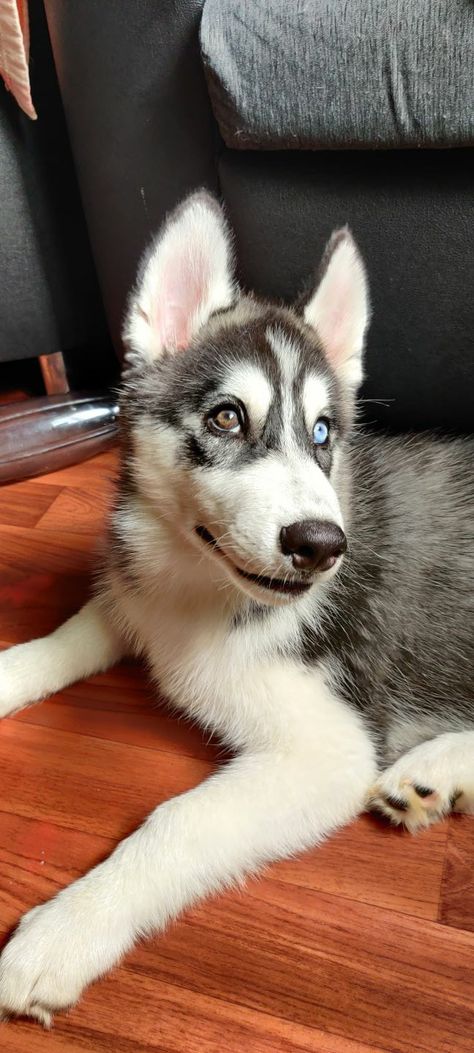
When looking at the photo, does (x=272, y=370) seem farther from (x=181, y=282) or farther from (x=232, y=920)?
(x=232, y=920)

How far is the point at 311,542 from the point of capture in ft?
3.70

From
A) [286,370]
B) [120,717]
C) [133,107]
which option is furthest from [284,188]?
[120,717]

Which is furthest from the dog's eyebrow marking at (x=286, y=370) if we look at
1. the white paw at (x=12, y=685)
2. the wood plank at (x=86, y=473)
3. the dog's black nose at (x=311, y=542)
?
the wood plank at (x=86, y=473)

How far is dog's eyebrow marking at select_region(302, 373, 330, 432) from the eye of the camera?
1385 millimetres

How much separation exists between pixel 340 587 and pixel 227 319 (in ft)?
2.00

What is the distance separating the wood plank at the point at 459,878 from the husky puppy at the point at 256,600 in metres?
0.05

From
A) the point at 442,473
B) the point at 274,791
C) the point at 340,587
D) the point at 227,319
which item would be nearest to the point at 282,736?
the point at 274,791

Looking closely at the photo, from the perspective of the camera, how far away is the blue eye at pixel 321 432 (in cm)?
144

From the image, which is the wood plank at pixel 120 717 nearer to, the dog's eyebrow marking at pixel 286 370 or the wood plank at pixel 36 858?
the wood plank at pixel 36 858

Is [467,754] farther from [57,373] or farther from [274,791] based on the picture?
[57,373]

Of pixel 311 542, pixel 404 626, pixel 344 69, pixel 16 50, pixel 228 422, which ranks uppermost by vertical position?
pixel 16 50

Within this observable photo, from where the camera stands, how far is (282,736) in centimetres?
144

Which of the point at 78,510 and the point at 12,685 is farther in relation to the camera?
the point at 78,510

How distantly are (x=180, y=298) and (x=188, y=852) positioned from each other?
3.46ft
